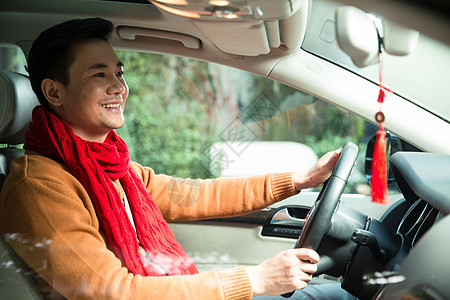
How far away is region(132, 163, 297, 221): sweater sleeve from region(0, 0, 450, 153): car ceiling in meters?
0.28

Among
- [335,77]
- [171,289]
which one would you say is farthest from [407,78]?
[171,289]

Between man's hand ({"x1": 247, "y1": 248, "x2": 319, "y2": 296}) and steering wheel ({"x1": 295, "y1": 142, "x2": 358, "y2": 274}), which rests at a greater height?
steering wheel ({"x1": 295, "y1": 142, "x2": 358, "y2": 274})

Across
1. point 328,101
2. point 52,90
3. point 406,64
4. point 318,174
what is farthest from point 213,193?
point 406,64

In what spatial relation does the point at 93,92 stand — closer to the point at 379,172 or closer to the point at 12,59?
the point at 12,59

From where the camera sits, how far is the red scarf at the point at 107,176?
3.80 feet

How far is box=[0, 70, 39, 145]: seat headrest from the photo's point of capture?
3.85 feet

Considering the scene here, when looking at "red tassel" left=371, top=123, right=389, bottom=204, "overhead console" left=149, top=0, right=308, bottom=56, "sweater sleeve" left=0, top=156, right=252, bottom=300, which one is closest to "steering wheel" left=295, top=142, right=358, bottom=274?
"red tassel" left=371, top=123, right=389, bottom=204

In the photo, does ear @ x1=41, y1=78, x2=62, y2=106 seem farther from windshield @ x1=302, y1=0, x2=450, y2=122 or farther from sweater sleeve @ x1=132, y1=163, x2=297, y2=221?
windshield @ x1=302, y1=0, x2=450, y2=122

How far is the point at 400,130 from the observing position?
1308mm

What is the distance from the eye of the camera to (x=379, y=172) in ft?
3.71

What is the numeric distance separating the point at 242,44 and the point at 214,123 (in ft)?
0.62

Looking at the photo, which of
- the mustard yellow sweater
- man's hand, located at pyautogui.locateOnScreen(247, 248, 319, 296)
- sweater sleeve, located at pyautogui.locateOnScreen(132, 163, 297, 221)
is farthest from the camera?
sweater sleeve, located at pyautogui.locateOnScreen(132, 163, 297, 221)

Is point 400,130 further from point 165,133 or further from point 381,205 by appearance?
point 165,133

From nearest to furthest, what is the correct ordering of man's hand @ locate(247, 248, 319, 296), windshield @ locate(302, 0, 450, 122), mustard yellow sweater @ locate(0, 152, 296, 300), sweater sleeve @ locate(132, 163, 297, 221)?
windshield @ locate(302, 0, 450, 122) < mustard yellow sweater @ locate(0, 152, 296, 300) < man's hand @ locate(247, 248, 319, 296) < sweater sleeve @ locate(132, 163, 297, 221)
